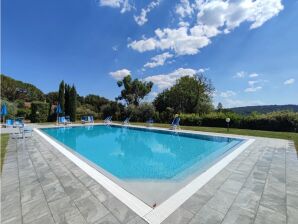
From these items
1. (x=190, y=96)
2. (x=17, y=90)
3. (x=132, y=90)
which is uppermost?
(x=17, y=90)

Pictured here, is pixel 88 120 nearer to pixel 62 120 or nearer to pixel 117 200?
pixel 62 120

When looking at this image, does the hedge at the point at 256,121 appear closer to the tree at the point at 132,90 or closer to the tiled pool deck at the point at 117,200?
the tiled pool deck at the point at 117,200

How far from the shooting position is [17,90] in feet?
109

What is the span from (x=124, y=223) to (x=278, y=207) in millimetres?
2230

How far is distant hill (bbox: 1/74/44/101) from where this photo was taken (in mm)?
30344

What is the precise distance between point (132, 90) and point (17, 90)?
23.0 metres

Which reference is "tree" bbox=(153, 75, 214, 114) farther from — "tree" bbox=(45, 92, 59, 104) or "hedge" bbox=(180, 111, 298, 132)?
"tree" bbox=(45, 92, 59, 104)

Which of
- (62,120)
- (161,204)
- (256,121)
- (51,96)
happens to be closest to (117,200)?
(161,204)

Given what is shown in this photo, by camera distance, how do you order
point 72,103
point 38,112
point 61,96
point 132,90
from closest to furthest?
point 38,112, point 61,96, point 72,103, point 132,90

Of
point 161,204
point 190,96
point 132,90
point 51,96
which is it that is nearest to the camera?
point 161,204

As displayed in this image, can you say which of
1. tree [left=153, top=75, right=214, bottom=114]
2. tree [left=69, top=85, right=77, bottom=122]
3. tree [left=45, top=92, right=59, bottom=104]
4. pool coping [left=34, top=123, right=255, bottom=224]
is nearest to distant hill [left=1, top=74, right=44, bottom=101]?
tree [left=45, top=92, right=59, bottom=104]

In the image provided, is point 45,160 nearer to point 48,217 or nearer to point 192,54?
point 48,217

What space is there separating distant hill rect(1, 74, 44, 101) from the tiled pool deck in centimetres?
3396

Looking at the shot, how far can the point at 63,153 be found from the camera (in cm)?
559
